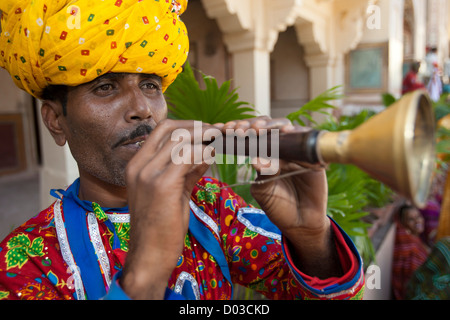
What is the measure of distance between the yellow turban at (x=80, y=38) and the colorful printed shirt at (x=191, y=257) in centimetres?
37

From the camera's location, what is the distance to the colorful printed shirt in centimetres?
86

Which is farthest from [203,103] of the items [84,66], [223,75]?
[223,75]

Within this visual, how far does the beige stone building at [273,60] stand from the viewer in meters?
3.80

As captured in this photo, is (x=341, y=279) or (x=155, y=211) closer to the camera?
(x=155, y=211)

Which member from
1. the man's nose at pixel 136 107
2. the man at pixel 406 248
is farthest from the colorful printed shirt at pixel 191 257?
the man at pixel 406 248

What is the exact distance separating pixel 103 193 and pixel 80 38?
0.45 m

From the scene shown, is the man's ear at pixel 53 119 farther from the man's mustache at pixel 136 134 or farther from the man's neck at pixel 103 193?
the man's mustache at pixel 136 134

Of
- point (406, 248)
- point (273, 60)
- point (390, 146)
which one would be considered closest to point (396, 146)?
point (390, 146)

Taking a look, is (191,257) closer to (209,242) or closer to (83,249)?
(209,242)

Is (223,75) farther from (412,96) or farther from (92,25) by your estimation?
(412,96)

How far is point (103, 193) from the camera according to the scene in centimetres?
106

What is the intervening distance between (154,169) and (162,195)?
0.17 ft

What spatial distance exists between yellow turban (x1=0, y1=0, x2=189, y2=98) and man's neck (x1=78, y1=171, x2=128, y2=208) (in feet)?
0.97

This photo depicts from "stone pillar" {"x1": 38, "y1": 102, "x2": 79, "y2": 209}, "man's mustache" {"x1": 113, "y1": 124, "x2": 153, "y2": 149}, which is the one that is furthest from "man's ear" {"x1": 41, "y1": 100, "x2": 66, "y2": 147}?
"stone pillar" {"x1": 38, "y1": 102, "x2": 79, "y2": 209}
